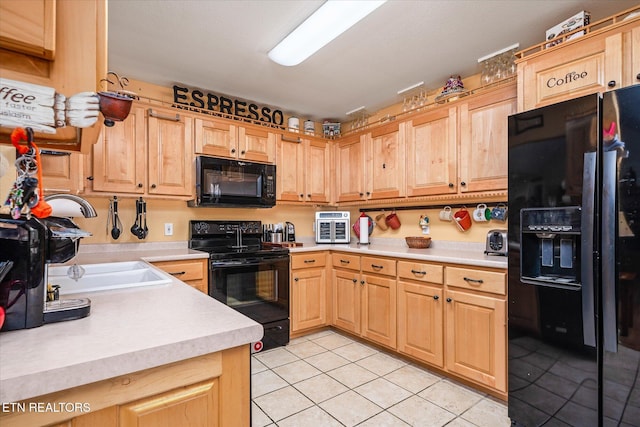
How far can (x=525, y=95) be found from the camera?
191 centimetres

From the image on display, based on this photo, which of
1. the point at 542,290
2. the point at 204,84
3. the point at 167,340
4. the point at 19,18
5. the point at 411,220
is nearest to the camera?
the point at 19,18

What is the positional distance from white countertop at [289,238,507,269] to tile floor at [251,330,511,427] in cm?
86

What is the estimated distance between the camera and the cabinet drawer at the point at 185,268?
7.66ft

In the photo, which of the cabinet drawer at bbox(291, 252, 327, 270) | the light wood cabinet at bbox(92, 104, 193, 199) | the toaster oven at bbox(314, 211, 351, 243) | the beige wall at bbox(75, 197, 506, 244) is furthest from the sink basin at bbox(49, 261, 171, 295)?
the toaster oven at bbox(314, 211, 351, 243)

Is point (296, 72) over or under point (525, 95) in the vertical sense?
over

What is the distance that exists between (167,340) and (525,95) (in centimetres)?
224

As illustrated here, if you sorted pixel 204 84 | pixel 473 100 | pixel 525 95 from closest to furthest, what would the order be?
pixel 525 95, pixel 473 100, pixel 204 84

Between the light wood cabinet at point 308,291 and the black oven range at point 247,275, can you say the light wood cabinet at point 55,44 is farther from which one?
the light wood cabinet at point 308,291

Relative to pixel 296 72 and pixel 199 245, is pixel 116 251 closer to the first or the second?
pixel 199 245

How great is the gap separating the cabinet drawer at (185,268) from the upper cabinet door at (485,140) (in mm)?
2157

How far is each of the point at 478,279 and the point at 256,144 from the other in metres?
2.26

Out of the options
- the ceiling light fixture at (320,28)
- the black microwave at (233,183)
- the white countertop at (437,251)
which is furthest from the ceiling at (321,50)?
the white countertop at (437,251)

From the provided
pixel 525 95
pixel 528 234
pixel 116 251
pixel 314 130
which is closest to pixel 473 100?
pixel 525 95

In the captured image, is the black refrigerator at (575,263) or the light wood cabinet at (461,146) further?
the light wood cabinet at (461,146)
